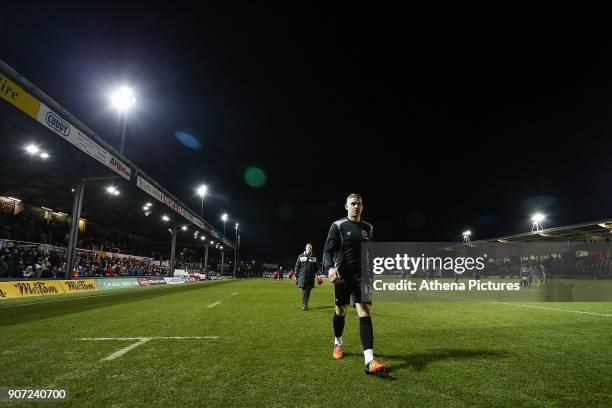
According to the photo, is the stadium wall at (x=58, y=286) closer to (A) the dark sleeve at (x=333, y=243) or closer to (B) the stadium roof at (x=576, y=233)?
(A) the dark sleeve at (x=333, y=243)

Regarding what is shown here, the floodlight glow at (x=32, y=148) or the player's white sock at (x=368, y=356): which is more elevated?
the floodlight glow at (x=32, y=148)

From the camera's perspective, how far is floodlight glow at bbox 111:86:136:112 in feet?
65.4

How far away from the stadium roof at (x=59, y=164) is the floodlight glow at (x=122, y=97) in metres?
3.13

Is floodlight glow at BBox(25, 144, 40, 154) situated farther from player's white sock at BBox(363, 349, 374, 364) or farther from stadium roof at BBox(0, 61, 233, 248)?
player's white sock at BBox(363, 349, 374, 364)

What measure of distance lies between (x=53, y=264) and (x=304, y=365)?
907 inches

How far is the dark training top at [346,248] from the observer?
16.8ft

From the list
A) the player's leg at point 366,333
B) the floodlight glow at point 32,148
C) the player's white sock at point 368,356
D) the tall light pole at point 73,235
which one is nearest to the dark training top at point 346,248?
the player's leg at point 366,333

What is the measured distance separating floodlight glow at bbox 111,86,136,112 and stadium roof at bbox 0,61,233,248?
313 centimetres

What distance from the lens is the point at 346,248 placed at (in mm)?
5195

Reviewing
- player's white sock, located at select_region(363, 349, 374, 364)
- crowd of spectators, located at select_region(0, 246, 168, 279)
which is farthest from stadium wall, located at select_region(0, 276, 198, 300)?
player's white sock, located at select_region(363, 349, 374, 364)

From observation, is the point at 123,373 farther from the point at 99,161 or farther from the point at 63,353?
the point at 99,161

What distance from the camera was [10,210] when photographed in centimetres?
2834

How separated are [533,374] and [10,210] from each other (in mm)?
34999

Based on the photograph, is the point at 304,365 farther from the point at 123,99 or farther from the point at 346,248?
the point at 123,99
